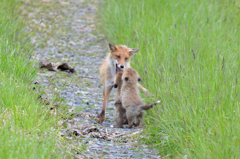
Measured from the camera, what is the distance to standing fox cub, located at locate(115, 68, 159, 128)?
231 inches

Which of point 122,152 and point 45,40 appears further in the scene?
point 45,40

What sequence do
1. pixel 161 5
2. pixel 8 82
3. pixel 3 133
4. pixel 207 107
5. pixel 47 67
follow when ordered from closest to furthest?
1. pixel 3 133
2. pixel 207 107
3. pixel 8 82
4. pixel 47 67
5. pixel 161 5

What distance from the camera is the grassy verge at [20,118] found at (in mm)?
3547

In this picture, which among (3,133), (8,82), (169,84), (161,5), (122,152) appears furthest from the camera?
(161,5)

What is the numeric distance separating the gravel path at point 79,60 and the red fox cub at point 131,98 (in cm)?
26

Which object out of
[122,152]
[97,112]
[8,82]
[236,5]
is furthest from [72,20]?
[122,152]

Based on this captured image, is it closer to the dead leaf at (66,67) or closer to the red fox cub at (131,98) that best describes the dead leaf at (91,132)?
the red fox cub at (131,98)

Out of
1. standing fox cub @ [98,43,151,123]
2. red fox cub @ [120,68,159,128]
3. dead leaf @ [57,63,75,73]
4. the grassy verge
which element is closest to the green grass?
red fox cub @ [120,68,159,128]

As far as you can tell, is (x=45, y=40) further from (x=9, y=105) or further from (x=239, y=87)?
(x=239, y=87)

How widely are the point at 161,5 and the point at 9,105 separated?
22.9 feet

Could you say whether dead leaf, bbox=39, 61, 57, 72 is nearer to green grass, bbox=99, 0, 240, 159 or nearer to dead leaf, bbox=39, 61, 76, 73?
dead leaf, bbox=39, 61, 76, 73

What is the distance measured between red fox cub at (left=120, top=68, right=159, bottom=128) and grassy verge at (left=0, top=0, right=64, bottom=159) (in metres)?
1.49

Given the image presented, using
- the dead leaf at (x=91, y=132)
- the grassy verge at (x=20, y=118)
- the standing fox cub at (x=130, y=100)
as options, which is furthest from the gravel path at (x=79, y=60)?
the grassy verge at (x=20, y=118)

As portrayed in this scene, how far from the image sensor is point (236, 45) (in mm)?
7145
